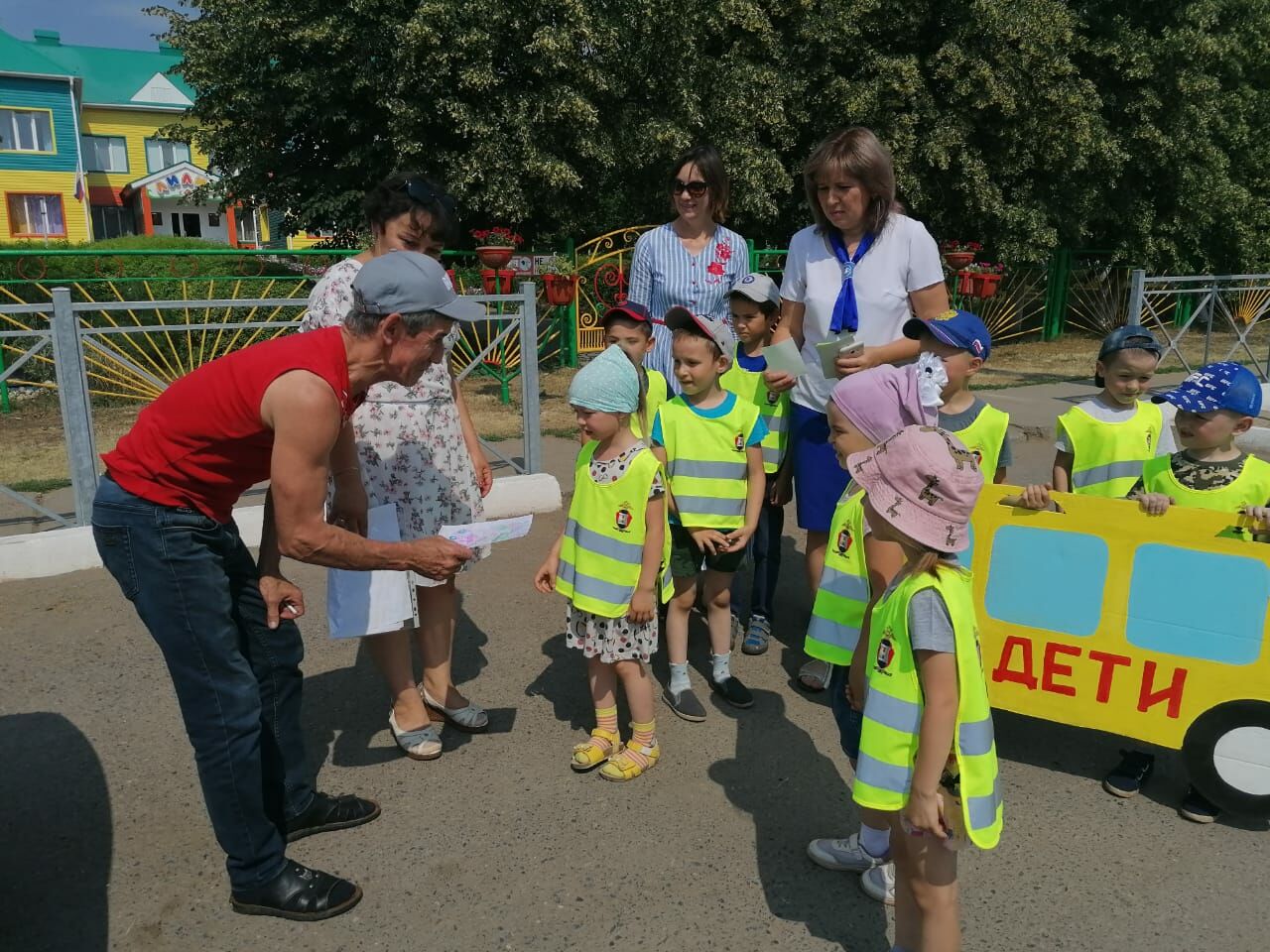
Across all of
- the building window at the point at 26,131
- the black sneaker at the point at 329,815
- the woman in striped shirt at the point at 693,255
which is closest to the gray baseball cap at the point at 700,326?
the woman in striped shirt at the point at 693,255

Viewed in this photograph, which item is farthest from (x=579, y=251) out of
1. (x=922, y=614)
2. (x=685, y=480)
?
(x=922, y=614)

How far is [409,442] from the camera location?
306 centimetres

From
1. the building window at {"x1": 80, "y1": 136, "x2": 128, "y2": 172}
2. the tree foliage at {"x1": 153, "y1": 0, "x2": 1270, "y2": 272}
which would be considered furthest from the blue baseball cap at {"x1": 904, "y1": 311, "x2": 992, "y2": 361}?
the building window at {"x1": 80, "y1": 136, "x2": 128, "y2": 172}

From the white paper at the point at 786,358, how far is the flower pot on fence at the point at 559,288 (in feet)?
26.3

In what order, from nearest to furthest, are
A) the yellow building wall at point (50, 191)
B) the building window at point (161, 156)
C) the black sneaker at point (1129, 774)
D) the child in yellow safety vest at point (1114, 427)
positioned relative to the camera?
the black sneaker at point (1129, 774)
the child in yellow safety vest at point (1114, 427)
the yellow building wall at point (50, 191)
the building window at point (161, 156)

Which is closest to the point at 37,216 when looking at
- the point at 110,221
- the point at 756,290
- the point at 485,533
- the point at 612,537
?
the point at 110,221

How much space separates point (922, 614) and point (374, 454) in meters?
1.86

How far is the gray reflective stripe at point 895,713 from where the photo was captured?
197 centimetres

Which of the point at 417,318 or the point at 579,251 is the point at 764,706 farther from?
the point at 579,251

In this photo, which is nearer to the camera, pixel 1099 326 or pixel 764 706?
pixel 764 706

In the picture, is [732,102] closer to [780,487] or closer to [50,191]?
[780,487]

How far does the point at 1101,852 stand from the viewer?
108 inches

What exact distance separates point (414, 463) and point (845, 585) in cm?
143

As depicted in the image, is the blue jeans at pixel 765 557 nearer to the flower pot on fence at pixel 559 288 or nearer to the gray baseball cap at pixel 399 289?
the gray baseball cap at pixel 399 289
